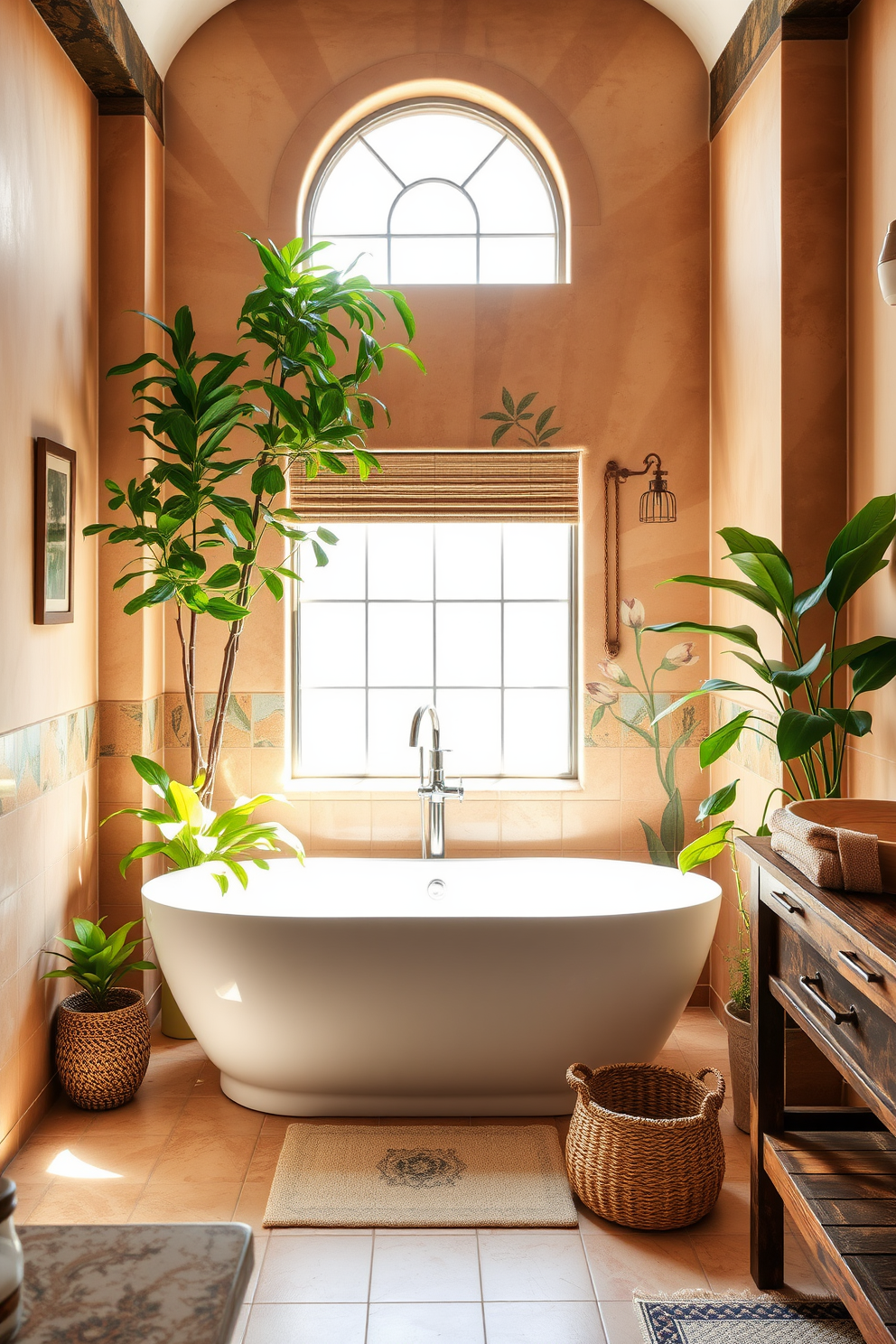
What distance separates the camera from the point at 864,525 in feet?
7.97

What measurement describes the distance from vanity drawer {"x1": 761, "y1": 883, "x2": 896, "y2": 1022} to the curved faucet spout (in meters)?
1.65

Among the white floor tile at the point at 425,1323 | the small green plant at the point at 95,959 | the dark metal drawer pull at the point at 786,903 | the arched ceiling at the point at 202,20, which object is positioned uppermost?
the arched ceiling at the point at 202,20

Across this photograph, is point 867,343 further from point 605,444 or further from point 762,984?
point 762,984

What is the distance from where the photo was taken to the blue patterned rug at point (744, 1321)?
6.60 ft

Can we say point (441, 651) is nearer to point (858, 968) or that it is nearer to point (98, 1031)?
point (98, 1031)

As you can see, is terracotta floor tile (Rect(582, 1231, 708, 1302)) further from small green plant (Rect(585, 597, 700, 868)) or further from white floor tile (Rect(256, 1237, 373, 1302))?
small green plant (Rect(585, 597, 700, 868))

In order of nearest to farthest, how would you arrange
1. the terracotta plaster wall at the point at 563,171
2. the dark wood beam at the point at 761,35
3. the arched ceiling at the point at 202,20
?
the dark wood beam at the point at 761,35 → the arched ceiling at the point at 202,20 → the terracotta plaster wall at the point at 563,171

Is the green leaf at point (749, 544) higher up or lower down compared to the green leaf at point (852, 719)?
higher up

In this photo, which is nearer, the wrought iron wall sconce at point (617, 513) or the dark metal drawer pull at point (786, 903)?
the dark metal drawer pull at point (786, 903)

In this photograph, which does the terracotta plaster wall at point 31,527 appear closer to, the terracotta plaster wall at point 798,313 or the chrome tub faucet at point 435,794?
the chrome tub faucet at point 435,794

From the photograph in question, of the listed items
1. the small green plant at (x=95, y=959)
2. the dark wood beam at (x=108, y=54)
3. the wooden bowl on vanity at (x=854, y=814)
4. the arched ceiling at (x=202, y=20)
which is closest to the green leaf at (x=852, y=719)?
the wooden bowl on vanity at (x=854, y=814)

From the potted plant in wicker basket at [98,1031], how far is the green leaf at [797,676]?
6.65ft

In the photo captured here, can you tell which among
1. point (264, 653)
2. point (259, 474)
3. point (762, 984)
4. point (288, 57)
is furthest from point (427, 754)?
point (288, 57)

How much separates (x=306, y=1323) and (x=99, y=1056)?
1.18 m
